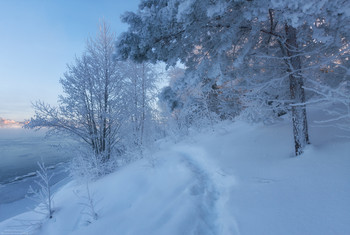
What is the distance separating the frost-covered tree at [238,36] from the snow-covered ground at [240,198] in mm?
864

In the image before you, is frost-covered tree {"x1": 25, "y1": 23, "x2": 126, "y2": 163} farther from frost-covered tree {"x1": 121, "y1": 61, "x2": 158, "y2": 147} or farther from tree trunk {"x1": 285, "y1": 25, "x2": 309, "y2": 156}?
tree trunk {"x1": 285, "y1": 25, "x2": 309, "y2": 156}

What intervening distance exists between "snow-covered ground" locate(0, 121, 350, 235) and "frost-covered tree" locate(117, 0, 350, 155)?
34.0 inches

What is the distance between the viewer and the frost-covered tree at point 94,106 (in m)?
7.77

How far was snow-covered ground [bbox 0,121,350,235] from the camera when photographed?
194cm

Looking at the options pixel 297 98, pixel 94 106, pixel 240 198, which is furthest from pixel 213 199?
pixel 94 106

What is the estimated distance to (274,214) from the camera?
2.04 metres

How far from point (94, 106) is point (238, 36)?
7.75m

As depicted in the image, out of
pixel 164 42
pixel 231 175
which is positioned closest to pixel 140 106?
pixel 164 42

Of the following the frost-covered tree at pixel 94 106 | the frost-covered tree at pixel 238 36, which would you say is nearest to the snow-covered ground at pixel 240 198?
the frost-covered tree at pixel 238 36

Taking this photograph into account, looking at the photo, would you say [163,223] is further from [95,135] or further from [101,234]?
[95,135]

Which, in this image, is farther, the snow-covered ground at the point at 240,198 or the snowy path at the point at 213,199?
the snowy path at the point at 213,199

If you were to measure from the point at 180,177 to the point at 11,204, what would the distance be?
8307 mm

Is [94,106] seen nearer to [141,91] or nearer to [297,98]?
[141,91]

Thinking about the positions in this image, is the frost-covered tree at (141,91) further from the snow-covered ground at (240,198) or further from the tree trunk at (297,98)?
the tree trunk at (297,98)
